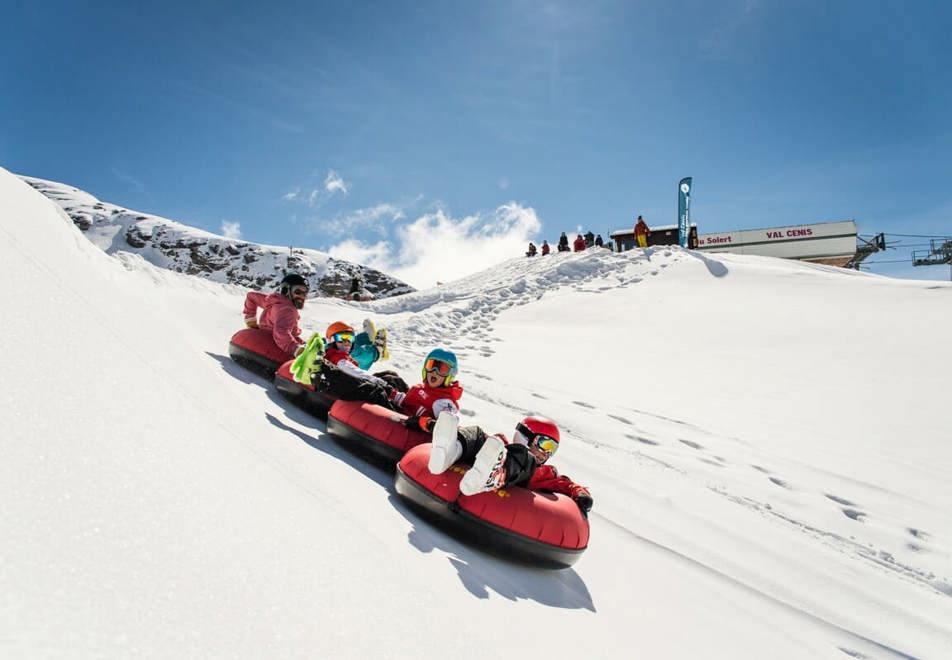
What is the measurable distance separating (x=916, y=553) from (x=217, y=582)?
5.40 m

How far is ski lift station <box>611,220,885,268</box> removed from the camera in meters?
28.0

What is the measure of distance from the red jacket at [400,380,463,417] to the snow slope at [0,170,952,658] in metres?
0.66

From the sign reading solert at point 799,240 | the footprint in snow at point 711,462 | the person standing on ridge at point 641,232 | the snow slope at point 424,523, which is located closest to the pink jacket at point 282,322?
the snow slope at point 424,523

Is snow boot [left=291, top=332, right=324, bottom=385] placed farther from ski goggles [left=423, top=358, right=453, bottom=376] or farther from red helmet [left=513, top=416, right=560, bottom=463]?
red helmet [left=513, top=416, right=560, bottom=463]

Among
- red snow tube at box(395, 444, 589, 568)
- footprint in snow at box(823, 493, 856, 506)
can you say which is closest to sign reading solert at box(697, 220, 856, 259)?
footprint in snow at box(823, 493, 856, 506)

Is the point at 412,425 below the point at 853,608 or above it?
above

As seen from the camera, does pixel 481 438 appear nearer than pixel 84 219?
Yes

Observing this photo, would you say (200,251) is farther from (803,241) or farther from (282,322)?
(282,322)

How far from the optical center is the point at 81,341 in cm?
186

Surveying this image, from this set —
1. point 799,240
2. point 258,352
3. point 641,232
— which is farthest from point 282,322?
point 799,240

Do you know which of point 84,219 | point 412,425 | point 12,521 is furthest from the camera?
point 84,219

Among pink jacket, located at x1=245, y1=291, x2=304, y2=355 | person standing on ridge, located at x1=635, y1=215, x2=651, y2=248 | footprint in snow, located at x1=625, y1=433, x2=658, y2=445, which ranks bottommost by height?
footprint in snow, located at x1=625, y1=433, x2=658, y2=445

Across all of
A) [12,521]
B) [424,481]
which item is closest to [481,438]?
[424,481]

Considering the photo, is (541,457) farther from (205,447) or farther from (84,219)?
(84,219)
